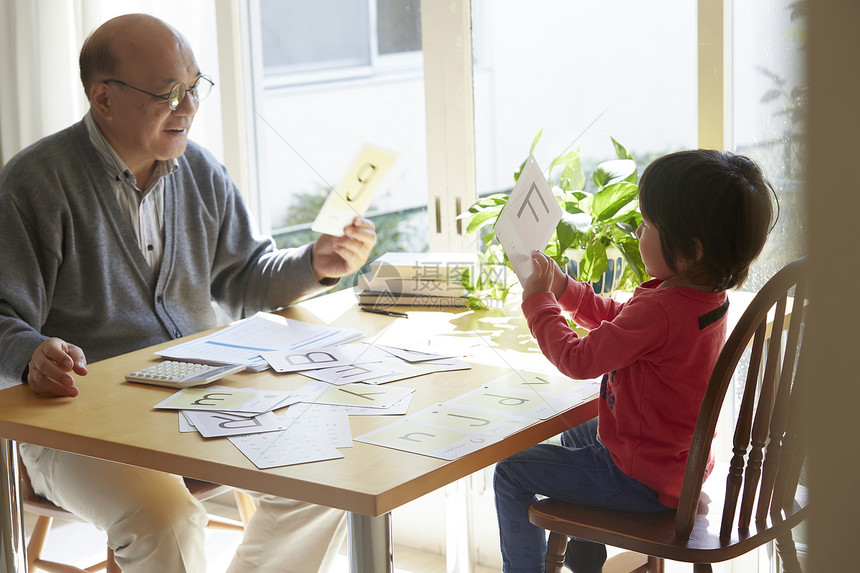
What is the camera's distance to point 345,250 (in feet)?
6.28

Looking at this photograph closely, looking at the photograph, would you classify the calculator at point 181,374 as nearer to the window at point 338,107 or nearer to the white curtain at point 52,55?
the window at point 338,107

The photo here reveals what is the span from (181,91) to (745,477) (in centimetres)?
146

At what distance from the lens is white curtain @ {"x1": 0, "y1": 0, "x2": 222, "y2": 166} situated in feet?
8.84

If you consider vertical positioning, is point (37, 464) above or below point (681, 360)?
below

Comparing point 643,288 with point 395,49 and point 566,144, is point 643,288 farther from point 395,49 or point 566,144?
point 395,49

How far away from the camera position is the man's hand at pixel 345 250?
1897 millimetres

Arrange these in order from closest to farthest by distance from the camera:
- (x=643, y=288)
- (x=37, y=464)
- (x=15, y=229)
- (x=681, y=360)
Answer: (x=681, y=360) < (x=643, y=288) < (x=37, y=464) < (x=15, y=229)

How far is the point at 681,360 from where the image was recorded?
1242 mm

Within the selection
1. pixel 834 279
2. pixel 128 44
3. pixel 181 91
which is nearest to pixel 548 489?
pixel 834 279

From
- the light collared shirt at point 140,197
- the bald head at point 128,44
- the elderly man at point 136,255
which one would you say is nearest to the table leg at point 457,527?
the elderly man at point 136,255

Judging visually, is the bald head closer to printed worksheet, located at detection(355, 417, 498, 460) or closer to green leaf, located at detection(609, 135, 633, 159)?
green leaf, located at detection(609, 135, 633, 159)

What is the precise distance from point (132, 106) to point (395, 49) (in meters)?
0.83

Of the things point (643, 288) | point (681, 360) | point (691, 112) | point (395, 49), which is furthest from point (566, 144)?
point (681, 360)

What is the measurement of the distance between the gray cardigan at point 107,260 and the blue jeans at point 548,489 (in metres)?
0.82
